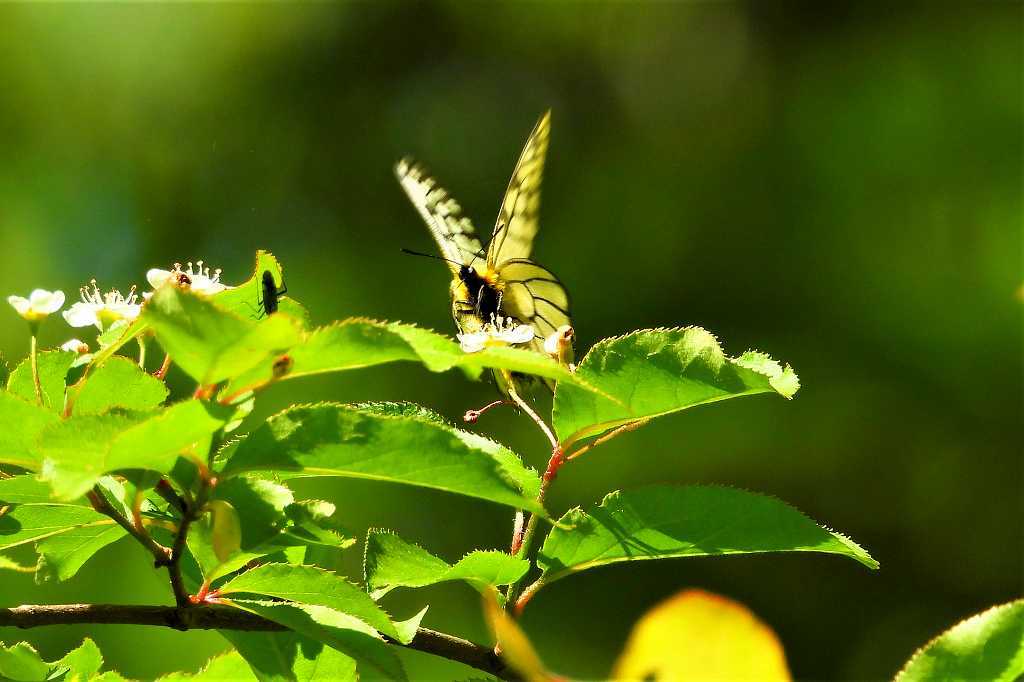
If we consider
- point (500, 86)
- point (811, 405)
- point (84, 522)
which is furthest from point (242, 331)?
point (500, 86)

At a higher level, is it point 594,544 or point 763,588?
point 594,544

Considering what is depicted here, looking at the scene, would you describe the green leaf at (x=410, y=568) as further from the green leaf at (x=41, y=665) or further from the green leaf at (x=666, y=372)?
the green leaf at (x=41, y=665)

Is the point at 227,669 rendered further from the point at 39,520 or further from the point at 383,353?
the point at 383,353

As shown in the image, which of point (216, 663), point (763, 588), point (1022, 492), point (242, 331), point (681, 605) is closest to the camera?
point (681, 605)

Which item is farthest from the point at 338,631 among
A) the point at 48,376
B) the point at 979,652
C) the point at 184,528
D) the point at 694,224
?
the point at 694,224

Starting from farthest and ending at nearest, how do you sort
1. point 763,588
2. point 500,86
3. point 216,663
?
point 500,86 < point 763,588 < point 216,663

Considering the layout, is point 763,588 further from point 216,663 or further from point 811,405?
point 216,663
